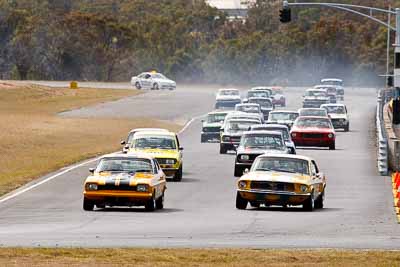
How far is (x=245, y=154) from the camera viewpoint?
37094 mm

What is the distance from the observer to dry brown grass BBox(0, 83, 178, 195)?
141 feet

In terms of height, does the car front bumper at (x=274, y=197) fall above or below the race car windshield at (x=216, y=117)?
above

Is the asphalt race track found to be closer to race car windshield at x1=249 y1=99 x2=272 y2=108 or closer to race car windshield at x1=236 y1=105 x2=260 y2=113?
race car windshield at x1=236 y1=105 x2=260 y2=113

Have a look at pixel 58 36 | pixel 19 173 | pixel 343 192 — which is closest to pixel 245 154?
pixel 343 192

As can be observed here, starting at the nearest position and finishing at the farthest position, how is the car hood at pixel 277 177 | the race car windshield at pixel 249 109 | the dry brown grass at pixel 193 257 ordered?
the dry brown grass at pixel 193 257 → the car hood at pixel 277 177 → the race car windshield at pixel 249 109

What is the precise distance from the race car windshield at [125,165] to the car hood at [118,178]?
318 millimetres

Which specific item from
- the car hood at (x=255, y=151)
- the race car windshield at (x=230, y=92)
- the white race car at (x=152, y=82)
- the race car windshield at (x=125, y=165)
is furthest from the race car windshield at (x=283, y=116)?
the white race car at (x=152, y=82)

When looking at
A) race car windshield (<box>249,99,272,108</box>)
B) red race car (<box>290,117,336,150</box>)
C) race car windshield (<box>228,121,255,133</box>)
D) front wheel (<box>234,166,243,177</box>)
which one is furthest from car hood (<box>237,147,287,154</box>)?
race car windshield (<box>249,99,272,108</box>)

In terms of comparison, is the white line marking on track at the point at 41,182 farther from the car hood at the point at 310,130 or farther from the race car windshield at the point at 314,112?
the race car windshield at the point at 314,112

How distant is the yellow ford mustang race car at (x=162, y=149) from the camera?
3531 centimetres

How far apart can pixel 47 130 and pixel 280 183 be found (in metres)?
39.9

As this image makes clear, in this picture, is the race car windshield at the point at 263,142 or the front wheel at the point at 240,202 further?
Result: the race car windshield at the point at 263,142

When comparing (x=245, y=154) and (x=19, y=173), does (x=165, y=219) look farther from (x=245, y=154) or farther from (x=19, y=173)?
(x=19, y=173)

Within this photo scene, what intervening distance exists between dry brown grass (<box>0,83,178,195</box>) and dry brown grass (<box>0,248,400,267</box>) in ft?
47.7
